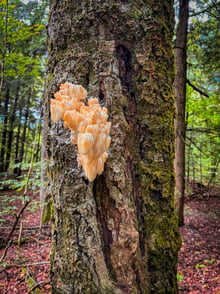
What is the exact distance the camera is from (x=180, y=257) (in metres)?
4.75

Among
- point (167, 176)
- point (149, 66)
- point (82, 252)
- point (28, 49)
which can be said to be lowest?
point (82, 252)

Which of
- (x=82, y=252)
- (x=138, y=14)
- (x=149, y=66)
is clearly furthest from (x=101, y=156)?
(x=138, y=14)

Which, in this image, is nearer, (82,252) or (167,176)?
(82,252)

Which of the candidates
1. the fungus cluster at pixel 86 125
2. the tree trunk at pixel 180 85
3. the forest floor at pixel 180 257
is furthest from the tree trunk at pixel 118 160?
the tree trunk at pixel 180 85

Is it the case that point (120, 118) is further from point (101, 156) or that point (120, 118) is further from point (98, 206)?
point (98, 206)

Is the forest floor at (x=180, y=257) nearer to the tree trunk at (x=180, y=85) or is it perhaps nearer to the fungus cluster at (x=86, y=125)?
the tree trunk at (x=180, y=85)

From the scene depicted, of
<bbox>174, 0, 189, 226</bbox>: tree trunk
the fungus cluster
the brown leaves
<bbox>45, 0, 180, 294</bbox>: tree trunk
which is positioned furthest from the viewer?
<bbox>174, 0, 189, 226</bbox>: tree trunk

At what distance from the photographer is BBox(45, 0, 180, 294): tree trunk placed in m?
1.23

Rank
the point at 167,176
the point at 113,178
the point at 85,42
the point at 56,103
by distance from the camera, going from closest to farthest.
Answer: the point at 56,103, the point at 113,178, the point at 85,42, the point at 167,176

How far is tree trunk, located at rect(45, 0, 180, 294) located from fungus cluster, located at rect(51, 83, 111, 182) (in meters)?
0.16

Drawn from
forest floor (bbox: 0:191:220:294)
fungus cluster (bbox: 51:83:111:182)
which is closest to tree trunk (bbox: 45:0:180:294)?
fungus cluster (bbox: 51:83:111:182)

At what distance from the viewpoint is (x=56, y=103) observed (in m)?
1.12

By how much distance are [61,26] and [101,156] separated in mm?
968

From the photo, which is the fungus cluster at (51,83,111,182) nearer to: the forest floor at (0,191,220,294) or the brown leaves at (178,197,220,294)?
the forest floor at (0,191,220,294)
